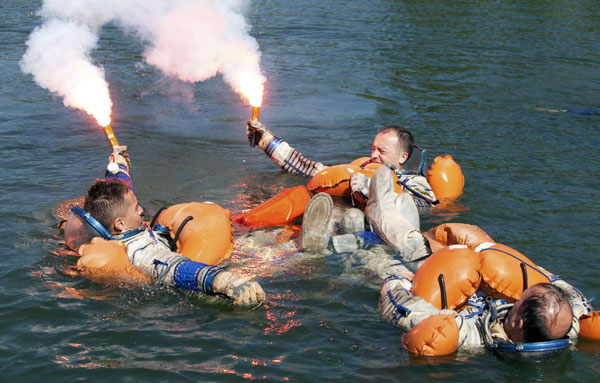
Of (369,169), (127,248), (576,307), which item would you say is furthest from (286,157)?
(576,307)

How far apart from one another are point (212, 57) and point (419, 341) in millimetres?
8069

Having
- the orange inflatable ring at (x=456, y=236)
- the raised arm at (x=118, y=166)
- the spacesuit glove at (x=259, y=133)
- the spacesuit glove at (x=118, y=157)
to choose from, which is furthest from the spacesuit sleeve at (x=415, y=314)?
the spacesuit glove at (x=259, y=133)

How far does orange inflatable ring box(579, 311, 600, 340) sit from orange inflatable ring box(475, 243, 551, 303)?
1.60ft

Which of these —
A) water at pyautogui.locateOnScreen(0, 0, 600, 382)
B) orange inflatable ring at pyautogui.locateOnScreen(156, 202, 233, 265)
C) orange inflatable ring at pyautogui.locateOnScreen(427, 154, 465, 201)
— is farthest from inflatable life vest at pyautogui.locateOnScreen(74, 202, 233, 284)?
orange inflatable ring at pyautogui.locateOnScreen(427, 154, 465, 201)

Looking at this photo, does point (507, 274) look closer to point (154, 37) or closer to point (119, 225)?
point (119, 225)

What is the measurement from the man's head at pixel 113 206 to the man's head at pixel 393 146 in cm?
388

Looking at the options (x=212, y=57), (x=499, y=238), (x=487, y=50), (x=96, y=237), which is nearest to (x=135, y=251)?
(x=96, y=237)

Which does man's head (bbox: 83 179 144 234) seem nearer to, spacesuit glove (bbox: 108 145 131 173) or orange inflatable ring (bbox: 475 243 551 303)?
spacesuit glove (bbox: 108 145 131 173)

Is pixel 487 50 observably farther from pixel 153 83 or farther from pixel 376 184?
pixel 376 184

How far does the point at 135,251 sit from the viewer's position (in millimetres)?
6855

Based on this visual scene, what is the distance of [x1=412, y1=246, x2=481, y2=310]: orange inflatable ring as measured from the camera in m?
6.00

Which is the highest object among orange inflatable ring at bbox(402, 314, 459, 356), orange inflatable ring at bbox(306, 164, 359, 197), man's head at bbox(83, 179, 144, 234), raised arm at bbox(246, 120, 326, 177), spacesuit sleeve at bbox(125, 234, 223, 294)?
raised arm at bbox(246, 120, 326, 177)

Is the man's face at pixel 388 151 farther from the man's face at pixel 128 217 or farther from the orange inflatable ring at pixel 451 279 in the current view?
the man's face at pixel 128 217

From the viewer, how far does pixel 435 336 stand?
5.41 meters
